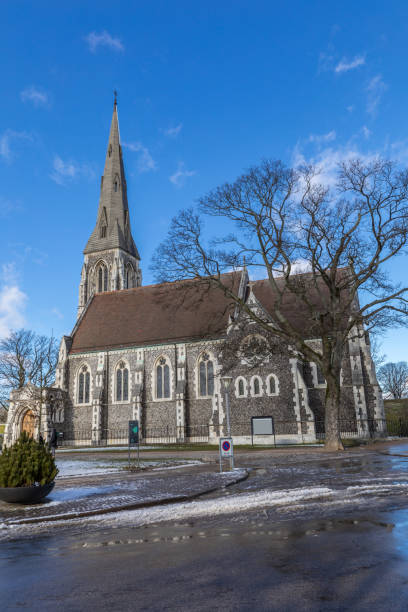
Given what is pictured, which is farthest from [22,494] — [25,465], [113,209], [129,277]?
[113,209]

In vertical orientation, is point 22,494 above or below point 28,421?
below

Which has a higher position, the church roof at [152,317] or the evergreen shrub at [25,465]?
the church roof at [152,317]

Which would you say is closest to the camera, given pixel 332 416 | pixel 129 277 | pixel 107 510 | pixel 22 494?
pixel 107 510

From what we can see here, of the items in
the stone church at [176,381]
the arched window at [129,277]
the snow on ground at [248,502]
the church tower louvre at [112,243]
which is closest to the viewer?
the snow on ground at [248,502]

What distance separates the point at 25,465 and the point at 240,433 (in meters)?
21.2

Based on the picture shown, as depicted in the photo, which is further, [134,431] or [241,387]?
[241,387]

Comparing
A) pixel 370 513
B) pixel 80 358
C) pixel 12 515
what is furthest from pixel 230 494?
pixel 80 358

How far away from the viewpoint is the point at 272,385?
2952 centimetres

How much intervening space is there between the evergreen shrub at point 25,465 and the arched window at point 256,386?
20979mm

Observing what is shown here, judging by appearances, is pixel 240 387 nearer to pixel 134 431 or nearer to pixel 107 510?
pixel 134 431

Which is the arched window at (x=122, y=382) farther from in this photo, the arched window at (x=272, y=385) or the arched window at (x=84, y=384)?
the arched window at (x=272, y=385)

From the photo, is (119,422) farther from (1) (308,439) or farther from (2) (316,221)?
(2) (316,221)

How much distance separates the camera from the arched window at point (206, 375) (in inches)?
1310

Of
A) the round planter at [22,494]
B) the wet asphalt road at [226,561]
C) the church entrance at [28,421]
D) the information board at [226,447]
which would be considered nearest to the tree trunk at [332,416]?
the information board at [226,447]
